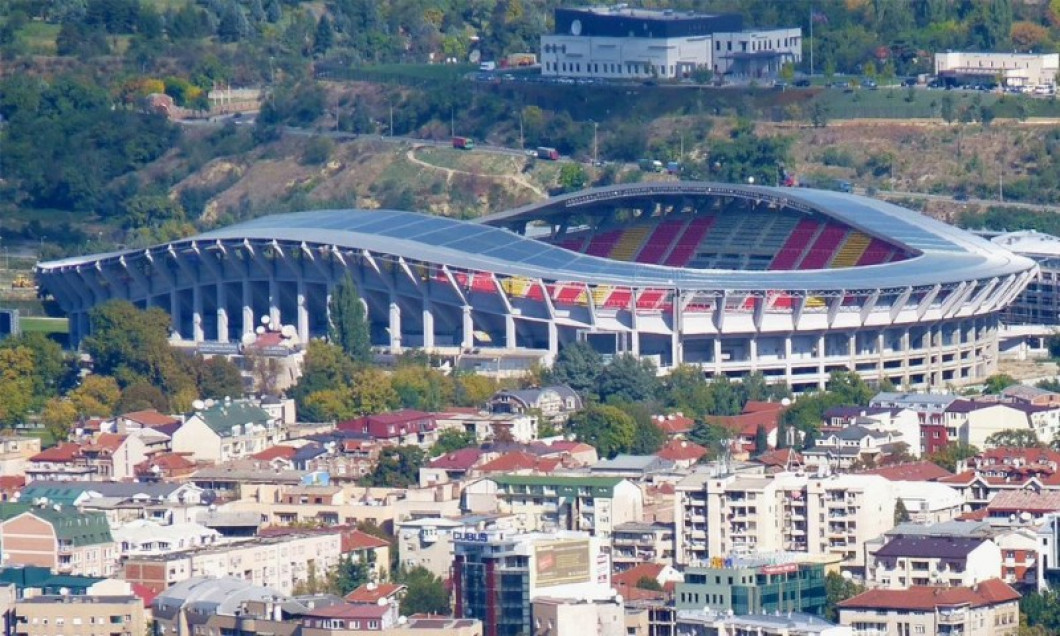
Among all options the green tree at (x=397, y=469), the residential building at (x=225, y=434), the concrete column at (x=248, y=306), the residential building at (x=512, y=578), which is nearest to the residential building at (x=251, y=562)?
the residential building at (x=512, y=578)

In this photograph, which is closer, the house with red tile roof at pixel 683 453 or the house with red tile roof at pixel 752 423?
the house with red tile roof at pixel 683 453

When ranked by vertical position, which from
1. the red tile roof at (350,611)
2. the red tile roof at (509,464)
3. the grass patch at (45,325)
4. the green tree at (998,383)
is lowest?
the grass patch at (45,325)

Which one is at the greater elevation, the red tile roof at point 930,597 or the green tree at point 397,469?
the red tile roof at point 930,597

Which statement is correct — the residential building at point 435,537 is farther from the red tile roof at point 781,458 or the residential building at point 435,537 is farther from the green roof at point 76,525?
the red tile roof at point 781,458

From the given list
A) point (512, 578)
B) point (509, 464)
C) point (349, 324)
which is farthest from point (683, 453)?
point (349, 324)

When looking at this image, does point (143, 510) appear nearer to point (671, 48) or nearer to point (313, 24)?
point (671, 48)

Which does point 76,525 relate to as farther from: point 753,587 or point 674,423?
point 674,423

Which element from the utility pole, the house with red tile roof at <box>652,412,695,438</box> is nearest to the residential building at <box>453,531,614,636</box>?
the house with red tile roof at <box>652,412,695,438</box>
